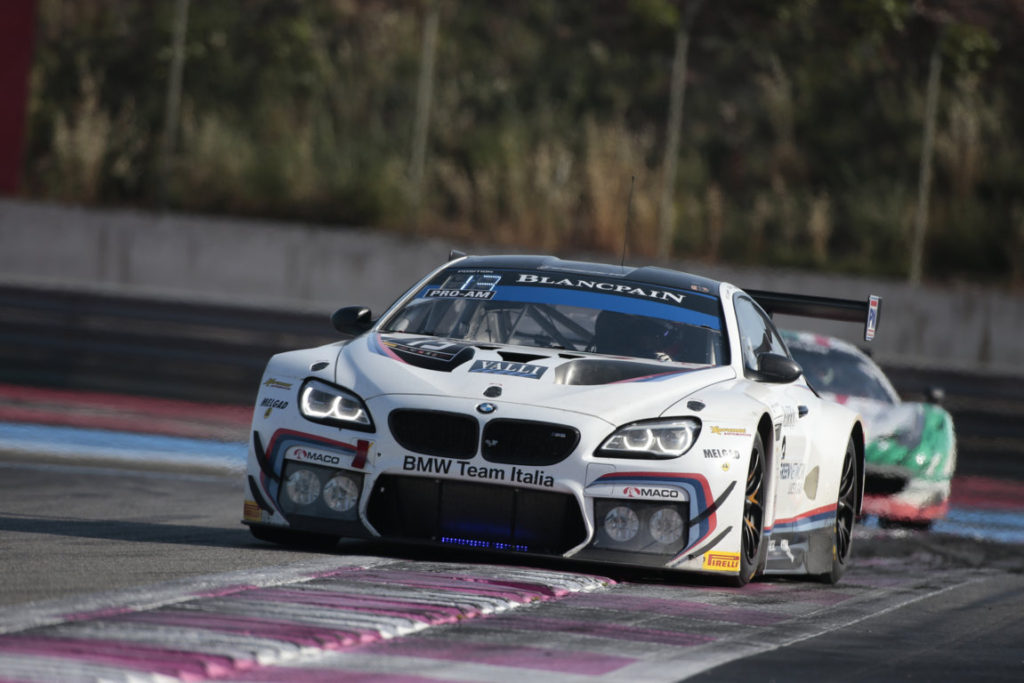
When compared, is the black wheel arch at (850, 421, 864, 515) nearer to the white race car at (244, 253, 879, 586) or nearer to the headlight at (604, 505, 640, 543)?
the white race car at (244, 253, 879, 586)

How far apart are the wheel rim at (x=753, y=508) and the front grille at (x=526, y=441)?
767 millimetres

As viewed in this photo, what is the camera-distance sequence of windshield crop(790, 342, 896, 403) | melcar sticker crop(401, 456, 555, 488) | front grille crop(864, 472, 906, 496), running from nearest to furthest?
melcar sticker crop(401, 456, 555, 488), front grille crop(864, 472, 906, 496), windshield crop(790, 342, 896, 403)

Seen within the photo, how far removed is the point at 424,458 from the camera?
22.8 ft

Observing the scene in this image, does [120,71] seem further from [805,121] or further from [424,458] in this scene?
[424,458]

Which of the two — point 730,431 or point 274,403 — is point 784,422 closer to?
point 730,431

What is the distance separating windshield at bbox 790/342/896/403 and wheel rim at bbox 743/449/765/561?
5.65 m

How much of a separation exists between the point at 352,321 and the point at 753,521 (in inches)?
77.0

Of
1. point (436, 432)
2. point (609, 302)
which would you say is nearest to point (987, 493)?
point (609, 302)

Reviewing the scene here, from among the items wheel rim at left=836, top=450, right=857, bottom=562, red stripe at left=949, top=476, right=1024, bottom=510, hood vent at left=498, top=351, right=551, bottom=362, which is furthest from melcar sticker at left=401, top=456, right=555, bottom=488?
red stripe at left=949, top=476, right=1024, bottom=510

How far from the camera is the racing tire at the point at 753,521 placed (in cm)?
725

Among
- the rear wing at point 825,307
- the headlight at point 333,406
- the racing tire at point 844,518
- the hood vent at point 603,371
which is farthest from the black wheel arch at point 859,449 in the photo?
the headlight at point 333,406

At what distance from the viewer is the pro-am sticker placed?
7.05m

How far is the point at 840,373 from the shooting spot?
13258mm

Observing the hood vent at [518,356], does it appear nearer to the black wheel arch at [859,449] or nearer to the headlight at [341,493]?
the headlight at [341,493]
